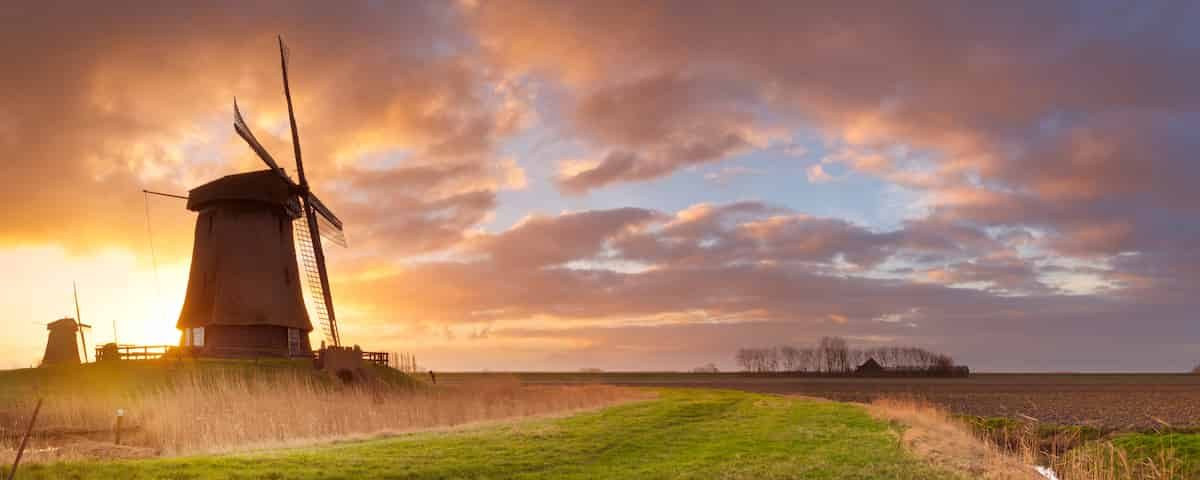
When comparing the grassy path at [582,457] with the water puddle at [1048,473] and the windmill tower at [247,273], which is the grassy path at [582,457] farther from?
the windmill tower at [247,273]

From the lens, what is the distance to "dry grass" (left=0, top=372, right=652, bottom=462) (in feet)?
75.1

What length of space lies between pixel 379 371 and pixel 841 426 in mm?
26855

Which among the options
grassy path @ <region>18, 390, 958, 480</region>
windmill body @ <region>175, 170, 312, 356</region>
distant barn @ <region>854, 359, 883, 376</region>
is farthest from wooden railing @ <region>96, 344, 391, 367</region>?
distant barn @ <region>854, 359, 883, 376</region>

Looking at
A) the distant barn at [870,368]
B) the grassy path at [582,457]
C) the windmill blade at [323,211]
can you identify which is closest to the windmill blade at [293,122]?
the windmill blade at [323,211]

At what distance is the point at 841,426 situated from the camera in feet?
94.2

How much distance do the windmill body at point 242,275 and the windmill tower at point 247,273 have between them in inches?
1.9

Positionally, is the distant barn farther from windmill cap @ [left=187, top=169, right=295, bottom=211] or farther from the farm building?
windmill cap @ [left=187, top=169, right=295, bottom=211]

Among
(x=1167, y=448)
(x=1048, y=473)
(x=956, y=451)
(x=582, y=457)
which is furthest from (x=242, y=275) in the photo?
(x=1167, y=448)

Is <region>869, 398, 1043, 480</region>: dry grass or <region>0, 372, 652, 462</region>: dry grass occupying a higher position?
<region>0, 372, 652, 462</region>: dry grass

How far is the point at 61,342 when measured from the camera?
50.6 meters

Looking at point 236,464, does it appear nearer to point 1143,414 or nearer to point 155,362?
point 155,362

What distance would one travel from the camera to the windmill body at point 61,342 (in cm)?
5044

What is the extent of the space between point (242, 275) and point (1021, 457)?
3605cm

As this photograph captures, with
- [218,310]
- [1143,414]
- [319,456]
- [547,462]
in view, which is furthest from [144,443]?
[1143,414]
